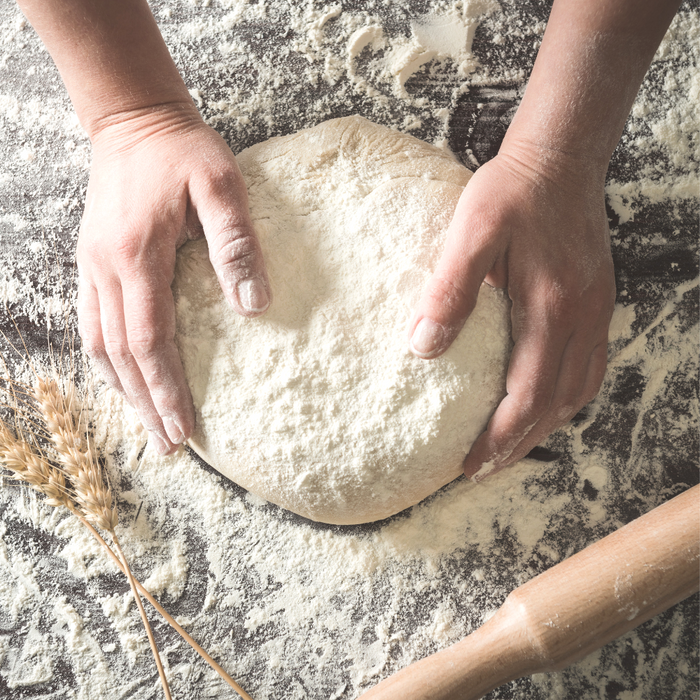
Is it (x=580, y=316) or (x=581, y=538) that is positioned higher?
(x=580, y=316)

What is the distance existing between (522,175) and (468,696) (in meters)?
0.91

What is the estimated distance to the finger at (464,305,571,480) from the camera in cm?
90

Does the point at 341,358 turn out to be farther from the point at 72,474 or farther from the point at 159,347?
the point at 72,474

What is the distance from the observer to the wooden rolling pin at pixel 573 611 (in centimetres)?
89

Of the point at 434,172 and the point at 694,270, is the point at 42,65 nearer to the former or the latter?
the point at 434,172

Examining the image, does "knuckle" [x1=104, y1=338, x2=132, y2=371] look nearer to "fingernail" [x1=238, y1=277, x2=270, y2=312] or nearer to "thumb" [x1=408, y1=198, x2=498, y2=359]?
"fingernail" [x1=238, y1=277, x2=270, y2=312]

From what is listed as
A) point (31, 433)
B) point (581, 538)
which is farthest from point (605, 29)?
point (31, 433)

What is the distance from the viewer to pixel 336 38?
1233 millimetres

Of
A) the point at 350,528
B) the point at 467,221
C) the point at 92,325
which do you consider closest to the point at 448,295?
the point at 467,221

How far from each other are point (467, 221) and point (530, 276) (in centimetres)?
14

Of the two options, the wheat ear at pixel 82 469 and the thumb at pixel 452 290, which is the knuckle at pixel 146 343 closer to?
the wheat ear at pixel 82 469

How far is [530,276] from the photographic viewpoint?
2.89ft

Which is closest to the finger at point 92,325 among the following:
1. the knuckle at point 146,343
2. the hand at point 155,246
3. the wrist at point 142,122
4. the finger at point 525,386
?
the hand at point 155,246

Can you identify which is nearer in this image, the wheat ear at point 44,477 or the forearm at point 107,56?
the forearm at point 107,56
